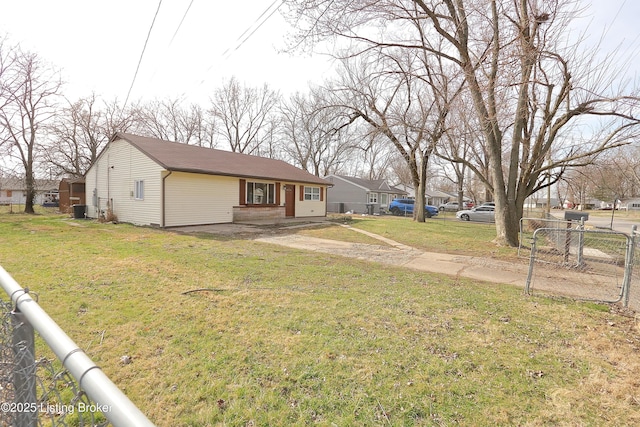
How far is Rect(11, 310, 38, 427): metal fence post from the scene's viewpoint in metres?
1.54

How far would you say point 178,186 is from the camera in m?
14.0

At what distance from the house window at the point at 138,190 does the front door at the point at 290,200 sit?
825 cm

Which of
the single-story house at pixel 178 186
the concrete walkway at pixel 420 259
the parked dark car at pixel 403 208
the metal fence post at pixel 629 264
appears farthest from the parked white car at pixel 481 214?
the metal fence post at pixel 629 264

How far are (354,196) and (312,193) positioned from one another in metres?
14.5

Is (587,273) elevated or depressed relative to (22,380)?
depressed

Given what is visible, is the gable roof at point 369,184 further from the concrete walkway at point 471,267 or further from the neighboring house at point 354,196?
the concrete walkway at point 471,267

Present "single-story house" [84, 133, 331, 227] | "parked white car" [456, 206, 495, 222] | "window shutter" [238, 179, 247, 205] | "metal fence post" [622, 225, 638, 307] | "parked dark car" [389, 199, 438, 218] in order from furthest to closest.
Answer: "parked dark car" [389, 199, 438, 218] < "parked white car" [456, 206, 495, 222] < "window shutter" [238, 179, 247, 205] < "single-story house" [84, 133, 331, 227] < "metal fence post" [622, 225, 638, 307]

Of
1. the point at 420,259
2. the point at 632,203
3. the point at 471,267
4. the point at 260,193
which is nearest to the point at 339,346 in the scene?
the point at 471,267

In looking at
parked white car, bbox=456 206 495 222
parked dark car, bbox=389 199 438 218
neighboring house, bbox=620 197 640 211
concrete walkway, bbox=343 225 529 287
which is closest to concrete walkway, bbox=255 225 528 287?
concrete walkway, bbox=343 225 529 287

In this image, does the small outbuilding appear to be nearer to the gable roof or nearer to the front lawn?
the front lawn

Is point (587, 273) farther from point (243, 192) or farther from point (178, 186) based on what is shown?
point (178, 186)

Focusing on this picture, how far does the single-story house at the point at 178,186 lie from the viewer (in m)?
13.9

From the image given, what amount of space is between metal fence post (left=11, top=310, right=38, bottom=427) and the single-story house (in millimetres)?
12716

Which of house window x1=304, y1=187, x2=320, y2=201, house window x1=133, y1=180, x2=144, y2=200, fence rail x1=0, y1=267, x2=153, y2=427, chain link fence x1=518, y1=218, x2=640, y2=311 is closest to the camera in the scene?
fence rail x1=0, y1=267, x2=153, y2=427
